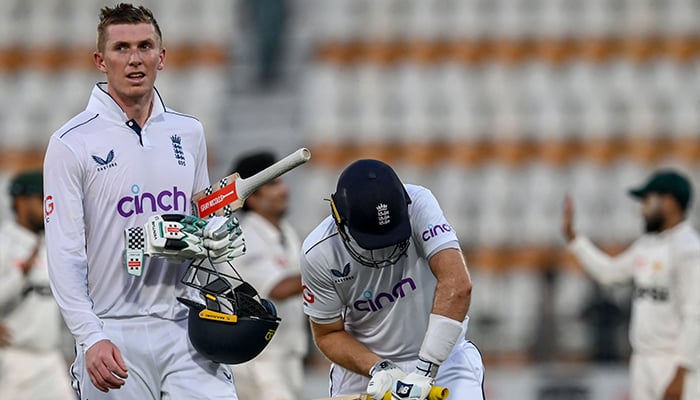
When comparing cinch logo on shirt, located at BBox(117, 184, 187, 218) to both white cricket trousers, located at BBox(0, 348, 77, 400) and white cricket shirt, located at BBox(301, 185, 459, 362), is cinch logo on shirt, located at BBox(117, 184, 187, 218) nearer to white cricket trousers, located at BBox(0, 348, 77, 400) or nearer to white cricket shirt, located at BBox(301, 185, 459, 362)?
white cricket shirt, located at BBox(301, 185, 459, 362)

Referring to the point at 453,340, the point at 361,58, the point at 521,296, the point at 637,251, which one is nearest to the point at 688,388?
the point at 637,251

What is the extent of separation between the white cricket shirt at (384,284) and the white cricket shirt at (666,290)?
2784 mm

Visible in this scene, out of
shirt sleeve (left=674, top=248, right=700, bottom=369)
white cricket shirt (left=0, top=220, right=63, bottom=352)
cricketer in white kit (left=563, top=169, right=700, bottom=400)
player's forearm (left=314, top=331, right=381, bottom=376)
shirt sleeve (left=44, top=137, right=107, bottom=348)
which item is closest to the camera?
shirt sleeve (left=44, top=137, right=107, bottom=348)

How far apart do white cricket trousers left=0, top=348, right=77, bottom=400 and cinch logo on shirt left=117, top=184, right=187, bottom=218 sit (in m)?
3.82

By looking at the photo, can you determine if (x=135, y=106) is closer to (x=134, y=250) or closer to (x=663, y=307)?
(x=134, y=250)

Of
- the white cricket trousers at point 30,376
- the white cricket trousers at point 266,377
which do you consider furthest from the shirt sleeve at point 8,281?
the white cricket trousers at point 266,377

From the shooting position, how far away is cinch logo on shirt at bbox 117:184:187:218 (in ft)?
14.2

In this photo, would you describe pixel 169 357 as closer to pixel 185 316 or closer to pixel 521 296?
pixel 185 316

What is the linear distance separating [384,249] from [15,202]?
4.02 meters

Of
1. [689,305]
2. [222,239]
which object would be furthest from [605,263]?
[222,239]

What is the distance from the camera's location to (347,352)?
4840mm

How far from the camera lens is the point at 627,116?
16062 mm

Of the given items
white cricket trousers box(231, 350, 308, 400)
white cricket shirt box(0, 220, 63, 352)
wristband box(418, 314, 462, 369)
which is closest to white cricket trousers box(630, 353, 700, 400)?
white cricket trousers box(231, 350, 308, 400)

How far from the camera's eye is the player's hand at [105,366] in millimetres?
4055
